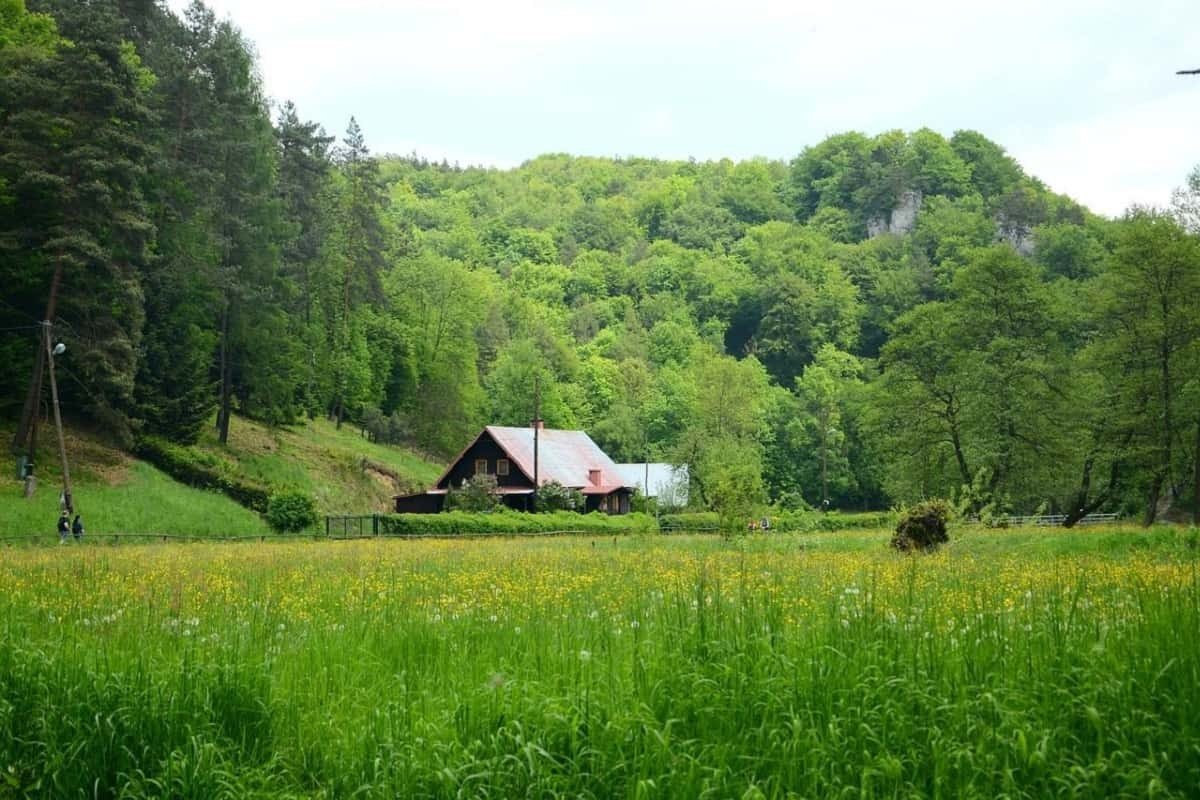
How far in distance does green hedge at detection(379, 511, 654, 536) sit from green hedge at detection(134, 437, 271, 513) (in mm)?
6126

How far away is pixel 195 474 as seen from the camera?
44.6 meters

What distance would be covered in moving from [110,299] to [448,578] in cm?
3311

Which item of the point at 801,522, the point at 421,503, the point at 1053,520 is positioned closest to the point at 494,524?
the point at 801,522

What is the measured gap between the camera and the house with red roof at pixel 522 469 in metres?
63.3

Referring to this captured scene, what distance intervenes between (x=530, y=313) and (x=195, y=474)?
76.7 m

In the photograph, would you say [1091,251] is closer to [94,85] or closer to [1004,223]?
[1004,223]

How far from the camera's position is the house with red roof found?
63.3 m

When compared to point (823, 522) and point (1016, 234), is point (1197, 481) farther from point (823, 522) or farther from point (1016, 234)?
point (1016, 234)

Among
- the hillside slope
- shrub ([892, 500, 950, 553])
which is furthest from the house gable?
shrub ([892, 500, 950, 553])

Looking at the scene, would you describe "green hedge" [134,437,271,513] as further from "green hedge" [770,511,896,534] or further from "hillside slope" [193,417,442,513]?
"green hedge" [770,511,896,534]

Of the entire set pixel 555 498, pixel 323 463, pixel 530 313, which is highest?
pixel 530 313

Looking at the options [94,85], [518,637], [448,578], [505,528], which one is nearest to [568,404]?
[505,528]

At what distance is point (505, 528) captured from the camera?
151 feet

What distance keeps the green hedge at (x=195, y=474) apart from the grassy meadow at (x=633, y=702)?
36780mm
